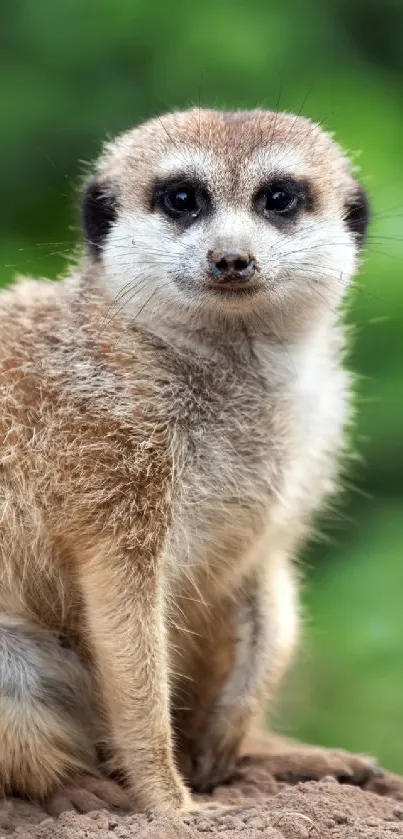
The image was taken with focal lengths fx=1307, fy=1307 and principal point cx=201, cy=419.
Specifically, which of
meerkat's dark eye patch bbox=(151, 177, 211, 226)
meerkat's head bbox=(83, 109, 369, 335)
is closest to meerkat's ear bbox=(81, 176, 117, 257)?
meerkat's head bbox=(83, 109, 369, 335)

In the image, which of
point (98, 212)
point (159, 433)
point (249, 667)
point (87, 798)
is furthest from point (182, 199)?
point (87, 798)

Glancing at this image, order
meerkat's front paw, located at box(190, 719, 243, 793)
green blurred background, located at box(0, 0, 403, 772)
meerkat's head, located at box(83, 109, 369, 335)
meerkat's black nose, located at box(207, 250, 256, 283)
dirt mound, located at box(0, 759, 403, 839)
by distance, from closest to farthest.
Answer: dirt mound, located at box(0, 759, 403, 839) → meerkat's black nose, located at box(207, 250, 256, 283) → meerkat's head, located at box(83, 109, 369, 335) → meerkat's front paw, located at box(190, 719, 243, 793) → green blurred background, located at box(0, 0, 403, 772)

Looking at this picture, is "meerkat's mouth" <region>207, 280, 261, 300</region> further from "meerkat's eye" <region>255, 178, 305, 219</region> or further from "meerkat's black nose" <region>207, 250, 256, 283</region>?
"meerkat's eye" <region>255, 178, 305, 219</region>

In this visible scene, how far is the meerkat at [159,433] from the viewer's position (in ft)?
7.91


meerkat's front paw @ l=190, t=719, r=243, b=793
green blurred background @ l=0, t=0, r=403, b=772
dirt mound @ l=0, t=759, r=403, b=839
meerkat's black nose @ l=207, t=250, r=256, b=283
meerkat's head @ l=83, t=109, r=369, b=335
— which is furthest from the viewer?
green blurred background @ l=0, t=0, r=403, b=772

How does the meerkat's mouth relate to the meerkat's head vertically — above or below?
below

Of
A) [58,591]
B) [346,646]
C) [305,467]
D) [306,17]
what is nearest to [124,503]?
[58,591]

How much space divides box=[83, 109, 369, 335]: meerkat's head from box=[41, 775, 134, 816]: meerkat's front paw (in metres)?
0.89

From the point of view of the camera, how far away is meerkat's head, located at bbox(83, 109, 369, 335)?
2445 millimetres

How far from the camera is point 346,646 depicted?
12.8ft

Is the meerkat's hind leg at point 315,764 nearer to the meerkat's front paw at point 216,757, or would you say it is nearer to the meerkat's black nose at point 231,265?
the meerkat's front paw at point 216,757

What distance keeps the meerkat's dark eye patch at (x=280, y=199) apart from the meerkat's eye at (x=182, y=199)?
0.11 metres

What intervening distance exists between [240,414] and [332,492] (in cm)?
51

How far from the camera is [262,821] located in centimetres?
223
